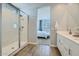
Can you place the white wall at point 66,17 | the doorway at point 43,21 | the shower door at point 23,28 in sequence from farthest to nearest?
the shower door at point 23,28
the white wall at point 66,17
the doorway at point 43,21

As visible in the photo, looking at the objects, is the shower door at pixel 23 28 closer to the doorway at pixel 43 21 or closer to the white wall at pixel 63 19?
the doorway at pixel 43 21

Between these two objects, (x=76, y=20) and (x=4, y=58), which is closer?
(x=4, y=58)

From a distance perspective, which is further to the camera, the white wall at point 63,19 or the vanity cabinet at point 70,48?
the white wall at point 63,19

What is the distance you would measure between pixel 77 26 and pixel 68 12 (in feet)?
1.53

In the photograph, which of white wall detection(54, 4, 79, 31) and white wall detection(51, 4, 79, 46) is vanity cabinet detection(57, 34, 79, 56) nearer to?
white wall detection(51, 4, 79, 46)

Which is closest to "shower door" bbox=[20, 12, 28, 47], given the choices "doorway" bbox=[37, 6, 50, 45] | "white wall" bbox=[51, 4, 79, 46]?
"doorway" bbox=[37, 6, 50, 45]

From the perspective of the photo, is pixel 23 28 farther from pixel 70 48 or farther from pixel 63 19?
pixel 70 48

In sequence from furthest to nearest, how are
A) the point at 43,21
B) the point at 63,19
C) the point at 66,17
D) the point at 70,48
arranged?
the point at 63,19, the point at 66,17, the point at 43,21, the point at 70,48

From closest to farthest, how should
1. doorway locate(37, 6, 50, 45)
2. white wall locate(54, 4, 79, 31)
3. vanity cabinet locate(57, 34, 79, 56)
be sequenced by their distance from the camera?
1. vanity cabinet locate(57, 34, 79, 56)
2. doorway locate(37, 6, 50, 45)
3. white wall locate(54, 4, 79, 31)

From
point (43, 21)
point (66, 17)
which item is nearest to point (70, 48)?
point (43, 21)

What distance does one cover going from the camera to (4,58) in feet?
2.74

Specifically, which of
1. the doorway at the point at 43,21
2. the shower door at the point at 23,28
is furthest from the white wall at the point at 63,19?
the shower door at the point at 23,28

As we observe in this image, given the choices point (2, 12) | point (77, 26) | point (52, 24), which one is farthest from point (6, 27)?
point (77, 26)

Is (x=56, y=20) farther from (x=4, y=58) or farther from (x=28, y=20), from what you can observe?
(x=4, y=58)
